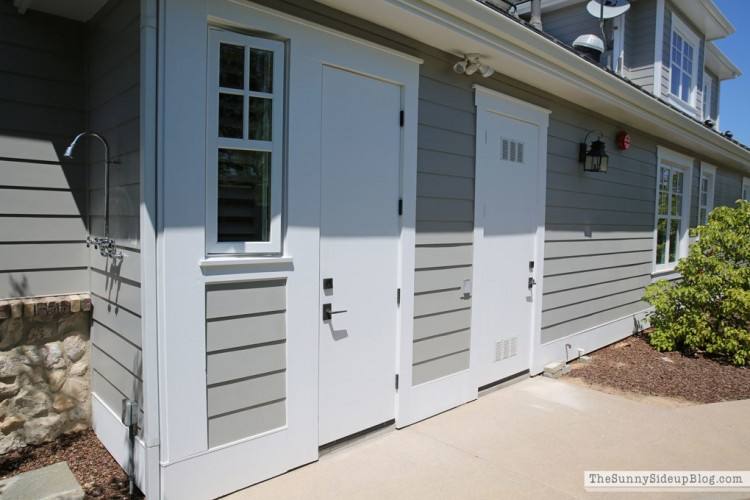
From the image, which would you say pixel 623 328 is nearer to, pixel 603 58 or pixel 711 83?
pixel 603 58

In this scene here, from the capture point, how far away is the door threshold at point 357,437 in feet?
10.7

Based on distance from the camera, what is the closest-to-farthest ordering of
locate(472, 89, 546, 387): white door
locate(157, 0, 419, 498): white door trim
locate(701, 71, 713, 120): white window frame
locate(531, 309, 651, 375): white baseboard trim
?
1. locate(157, 0, 419, 498): white door trim
2. locate(472, 89, 546, 387): white door
3. locate(531, 309, 651, 375): white baseboard trim
4. locate(701, 71, 713, 120): white window frame

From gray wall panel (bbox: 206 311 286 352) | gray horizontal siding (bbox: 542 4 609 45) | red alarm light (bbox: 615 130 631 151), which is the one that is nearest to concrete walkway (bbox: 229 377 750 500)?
gray wall panel (bbox: 206 311 286 352)

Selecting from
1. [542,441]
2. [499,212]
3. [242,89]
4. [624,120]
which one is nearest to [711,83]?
[624,120]

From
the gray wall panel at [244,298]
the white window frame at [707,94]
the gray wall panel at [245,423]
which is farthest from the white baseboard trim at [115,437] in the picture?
the white window frame at [707,94]

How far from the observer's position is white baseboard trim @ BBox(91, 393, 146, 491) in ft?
8.73

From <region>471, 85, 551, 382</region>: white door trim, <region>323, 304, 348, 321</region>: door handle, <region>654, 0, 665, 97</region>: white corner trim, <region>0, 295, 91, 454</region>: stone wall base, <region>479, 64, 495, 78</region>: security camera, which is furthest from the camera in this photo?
<region>654, 0, 665, 97</region>: white corner trim

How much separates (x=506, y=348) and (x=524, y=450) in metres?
1.34

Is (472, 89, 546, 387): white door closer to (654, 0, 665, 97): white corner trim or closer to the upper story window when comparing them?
(654, 0, 665, 97): white corner trim

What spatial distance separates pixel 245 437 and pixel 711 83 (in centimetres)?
1365

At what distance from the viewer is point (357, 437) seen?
11.3ft

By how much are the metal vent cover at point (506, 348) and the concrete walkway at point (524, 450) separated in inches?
12.3

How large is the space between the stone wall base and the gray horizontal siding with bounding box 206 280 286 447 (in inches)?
44.8

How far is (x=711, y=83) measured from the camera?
12273mm
